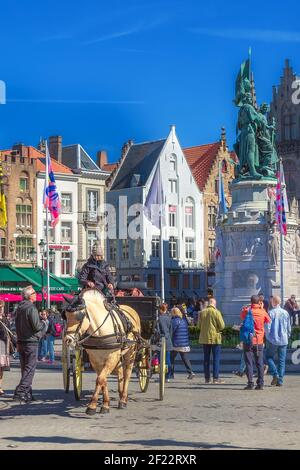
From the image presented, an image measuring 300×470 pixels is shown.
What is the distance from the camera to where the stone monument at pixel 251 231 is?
35750 mm

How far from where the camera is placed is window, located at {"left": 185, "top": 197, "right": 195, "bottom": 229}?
71.4m

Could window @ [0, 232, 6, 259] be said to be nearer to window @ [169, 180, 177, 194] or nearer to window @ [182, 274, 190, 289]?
window @ [182, 274, 190, 289]

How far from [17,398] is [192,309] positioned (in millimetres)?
27887

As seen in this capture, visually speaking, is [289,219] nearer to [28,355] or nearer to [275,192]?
[275,192]

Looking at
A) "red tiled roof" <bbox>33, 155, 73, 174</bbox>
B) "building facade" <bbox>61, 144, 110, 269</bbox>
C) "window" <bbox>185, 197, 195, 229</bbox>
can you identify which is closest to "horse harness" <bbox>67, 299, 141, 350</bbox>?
"red tiled roof" <bbox>33, 155, 73, 174</bbox>

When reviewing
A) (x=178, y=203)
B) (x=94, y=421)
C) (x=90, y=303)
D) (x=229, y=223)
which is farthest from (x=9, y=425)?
(x=178, y=203)

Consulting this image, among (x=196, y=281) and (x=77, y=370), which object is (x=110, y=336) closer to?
(x=77, y=370)

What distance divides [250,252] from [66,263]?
30.0 meters

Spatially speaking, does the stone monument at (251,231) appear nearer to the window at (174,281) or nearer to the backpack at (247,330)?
the backpack at (247,330)

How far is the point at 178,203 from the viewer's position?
2790 inches

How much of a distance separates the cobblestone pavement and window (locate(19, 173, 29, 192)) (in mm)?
44699

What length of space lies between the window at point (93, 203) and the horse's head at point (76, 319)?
52.4 m

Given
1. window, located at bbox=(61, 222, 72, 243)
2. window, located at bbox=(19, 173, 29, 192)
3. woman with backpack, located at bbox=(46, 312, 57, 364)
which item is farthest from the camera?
window, located at bbox=(61, 222, 72, 243)

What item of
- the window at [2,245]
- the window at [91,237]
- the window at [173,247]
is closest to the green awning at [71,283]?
the window at [91,237]
